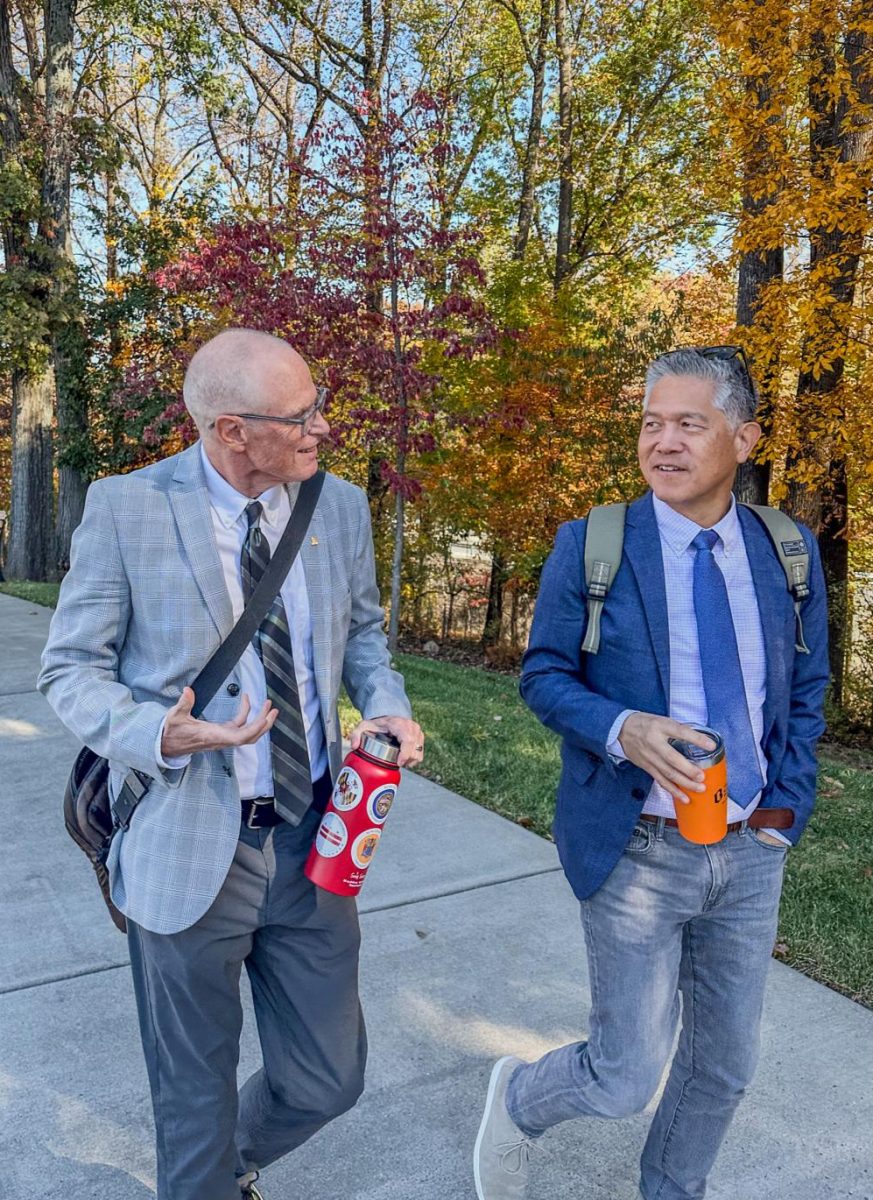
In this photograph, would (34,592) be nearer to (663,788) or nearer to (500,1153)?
(500,1153)

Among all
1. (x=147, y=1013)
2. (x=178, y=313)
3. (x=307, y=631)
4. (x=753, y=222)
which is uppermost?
(x=178, y=313)

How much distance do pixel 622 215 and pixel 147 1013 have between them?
18931 millimetres

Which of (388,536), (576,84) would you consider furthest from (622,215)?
(388,536)

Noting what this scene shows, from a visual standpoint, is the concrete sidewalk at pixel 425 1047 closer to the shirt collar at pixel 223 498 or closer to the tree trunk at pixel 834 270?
the shirt collar at pixel 223 498

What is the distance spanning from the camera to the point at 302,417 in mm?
2117

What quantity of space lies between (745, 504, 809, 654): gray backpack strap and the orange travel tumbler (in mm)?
524

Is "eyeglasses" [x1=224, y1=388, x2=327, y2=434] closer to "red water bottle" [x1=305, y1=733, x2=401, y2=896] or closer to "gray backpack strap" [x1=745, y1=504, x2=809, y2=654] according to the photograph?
"red water bottle" [x1=305, y1=733, x2=401, y2=896]

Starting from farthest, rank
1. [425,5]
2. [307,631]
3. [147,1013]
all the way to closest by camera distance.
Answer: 1. [425,5]
2. [307,631]
3. [147,1013]

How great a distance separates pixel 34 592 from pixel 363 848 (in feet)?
42.9

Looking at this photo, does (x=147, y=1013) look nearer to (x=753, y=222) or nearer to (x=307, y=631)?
(x=307, y=631)

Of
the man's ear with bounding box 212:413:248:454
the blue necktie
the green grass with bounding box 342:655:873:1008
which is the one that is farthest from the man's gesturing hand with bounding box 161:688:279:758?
the green grass with bounding box 342:655:873:1008

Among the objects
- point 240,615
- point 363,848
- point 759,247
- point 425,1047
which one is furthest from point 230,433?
point 759,247

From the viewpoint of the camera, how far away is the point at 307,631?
2.22m

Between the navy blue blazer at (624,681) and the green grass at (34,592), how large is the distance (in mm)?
11207
